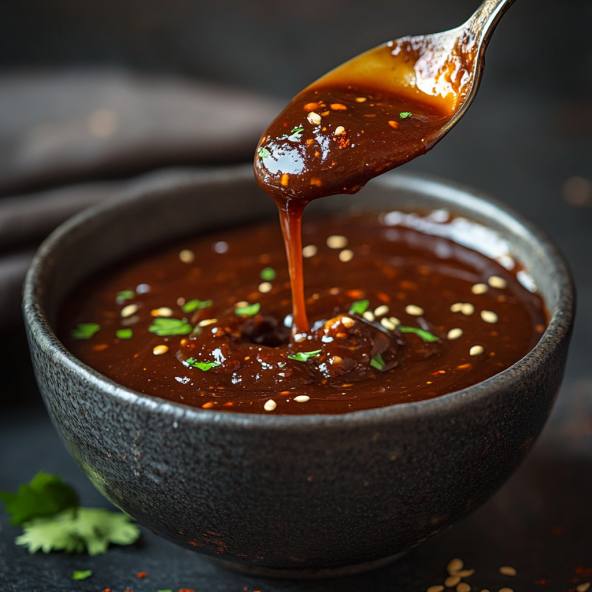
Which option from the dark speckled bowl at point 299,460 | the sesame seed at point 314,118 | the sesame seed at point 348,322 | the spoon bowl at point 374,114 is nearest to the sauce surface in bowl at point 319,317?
the sesame seed at point 348,322

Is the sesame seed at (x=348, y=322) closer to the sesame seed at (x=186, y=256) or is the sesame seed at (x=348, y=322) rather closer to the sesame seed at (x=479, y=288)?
the sesame seed at (x=479, y=288)

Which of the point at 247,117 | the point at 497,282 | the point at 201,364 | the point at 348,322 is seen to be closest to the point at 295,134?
the point at 348,322

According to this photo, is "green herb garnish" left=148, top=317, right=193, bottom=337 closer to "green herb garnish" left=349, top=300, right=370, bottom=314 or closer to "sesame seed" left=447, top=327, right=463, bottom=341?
"green herb garnish" left=349, top=300, right=370, bottom=314

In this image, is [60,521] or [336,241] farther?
[336,241]

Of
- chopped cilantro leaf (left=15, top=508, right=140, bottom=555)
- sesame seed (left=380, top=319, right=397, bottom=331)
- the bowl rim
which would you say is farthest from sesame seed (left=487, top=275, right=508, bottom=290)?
chopped cilantro leaf (left=15, top=508, right=140, bottom=555)

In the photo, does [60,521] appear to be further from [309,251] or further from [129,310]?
[309,251]

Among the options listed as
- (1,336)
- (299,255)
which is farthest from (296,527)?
(1,336)
